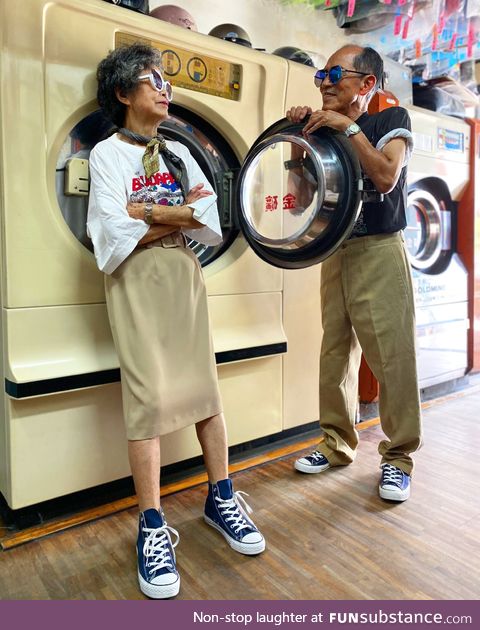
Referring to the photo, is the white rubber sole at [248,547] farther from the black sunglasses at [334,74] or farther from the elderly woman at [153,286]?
the black sunglasses at [334,74]

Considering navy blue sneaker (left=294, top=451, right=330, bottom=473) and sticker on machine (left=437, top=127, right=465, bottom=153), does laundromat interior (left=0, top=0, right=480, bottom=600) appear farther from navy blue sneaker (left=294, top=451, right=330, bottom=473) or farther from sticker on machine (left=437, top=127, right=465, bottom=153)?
sticker on machine (left=437, top=127, right=465, bottom=153)

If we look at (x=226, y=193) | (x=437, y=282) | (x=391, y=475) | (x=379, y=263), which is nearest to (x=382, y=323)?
(x=379, y=263)

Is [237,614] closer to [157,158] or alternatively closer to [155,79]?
[157,158]

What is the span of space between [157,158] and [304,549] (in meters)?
1.23

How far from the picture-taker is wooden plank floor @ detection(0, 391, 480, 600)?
1271 millimetres

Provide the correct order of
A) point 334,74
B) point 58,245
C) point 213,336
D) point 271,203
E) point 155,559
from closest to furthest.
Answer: point 155,559 < point 58,245 < point 334,74 < point 213,336 < point 271,203

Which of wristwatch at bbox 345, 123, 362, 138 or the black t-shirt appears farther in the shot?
the black t-shirt

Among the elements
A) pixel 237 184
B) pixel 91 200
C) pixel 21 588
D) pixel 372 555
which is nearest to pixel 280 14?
pixel 237 184

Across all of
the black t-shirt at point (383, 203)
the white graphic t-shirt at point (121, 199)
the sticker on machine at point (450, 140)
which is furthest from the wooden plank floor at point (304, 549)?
the sticker on machine at point (450, 140)

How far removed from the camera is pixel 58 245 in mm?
1514

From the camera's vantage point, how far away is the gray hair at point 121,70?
143cm

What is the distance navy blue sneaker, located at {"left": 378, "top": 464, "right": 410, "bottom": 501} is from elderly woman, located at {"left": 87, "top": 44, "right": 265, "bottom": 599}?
532 mm

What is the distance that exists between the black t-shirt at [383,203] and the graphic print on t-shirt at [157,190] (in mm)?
656

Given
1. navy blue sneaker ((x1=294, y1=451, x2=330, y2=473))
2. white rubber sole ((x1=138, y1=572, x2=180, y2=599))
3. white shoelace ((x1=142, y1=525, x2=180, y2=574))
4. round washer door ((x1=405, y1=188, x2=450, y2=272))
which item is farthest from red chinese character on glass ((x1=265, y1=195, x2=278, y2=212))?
white rubber sole ((x1=138, y1=572, x2=180, y2=599))
